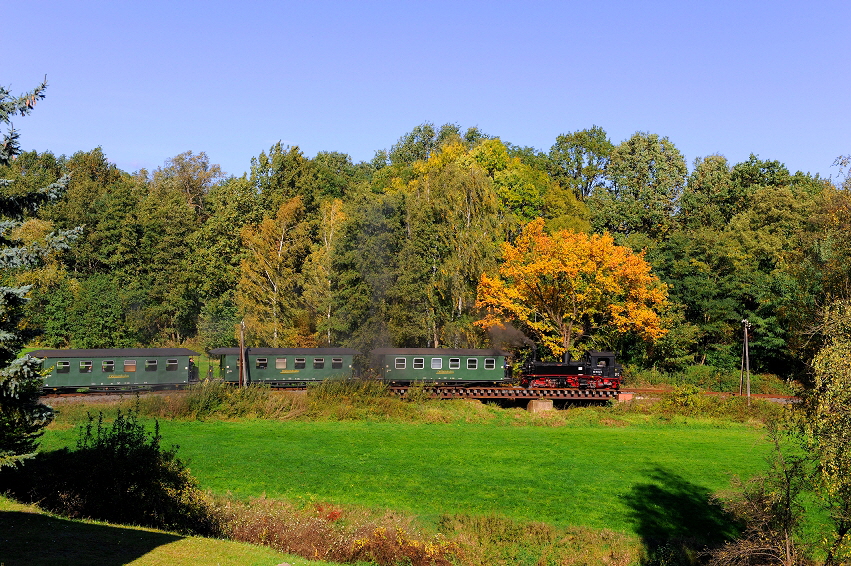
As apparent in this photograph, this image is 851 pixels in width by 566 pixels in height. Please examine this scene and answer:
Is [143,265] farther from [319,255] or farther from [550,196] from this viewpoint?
[550,196]

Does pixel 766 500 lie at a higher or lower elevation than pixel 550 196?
lower

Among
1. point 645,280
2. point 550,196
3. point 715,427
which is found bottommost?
point 715,427

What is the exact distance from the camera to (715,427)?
49.2 m

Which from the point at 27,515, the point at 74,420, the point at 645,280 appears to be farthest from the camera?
the point at 645,280

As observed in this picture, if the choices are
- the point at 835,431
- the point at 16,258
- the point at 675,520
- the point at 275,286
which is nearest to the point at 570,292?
the point at 275,286

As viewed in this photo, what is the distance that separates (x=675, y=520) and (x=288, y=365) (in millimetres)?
30497

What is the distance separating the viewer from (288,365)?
52.0m

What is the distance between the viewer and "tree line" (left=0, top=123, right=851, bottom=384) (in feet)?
193

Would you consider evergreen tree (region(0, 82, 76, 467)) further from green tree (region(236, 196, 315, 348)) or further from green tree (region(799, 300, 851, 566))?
green tree (region(236, 196, 315, 348))

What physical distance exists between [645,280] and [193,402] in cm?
3312

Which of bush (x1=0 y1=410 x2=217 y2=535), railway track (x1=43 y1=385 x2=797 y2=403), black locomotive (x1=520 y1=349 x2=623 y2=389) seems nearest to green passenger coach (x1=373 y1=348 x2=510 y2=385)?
railway track (x1=43 y1=385 x2=797 y2=403)

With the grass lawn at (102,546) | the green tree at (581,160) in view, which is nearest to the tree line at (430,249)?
the green tree at (581,160)

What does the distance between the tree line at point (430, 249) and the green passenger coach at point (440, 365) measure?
5.67 meters

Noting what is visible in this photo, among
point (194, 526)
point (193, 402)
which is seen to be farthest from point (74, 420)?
point (194, 526)
